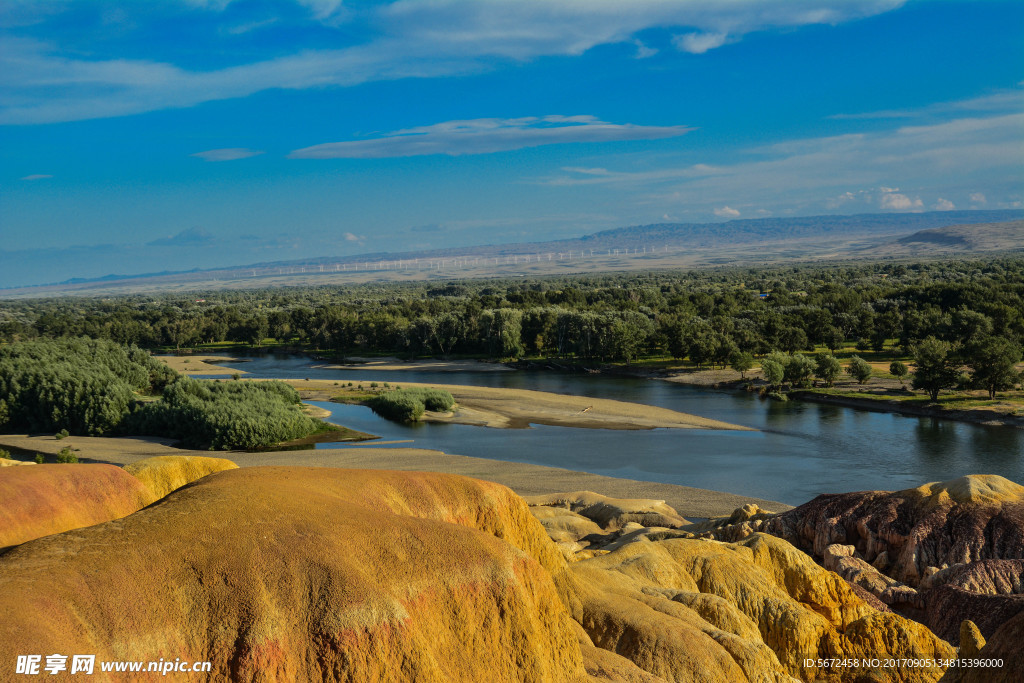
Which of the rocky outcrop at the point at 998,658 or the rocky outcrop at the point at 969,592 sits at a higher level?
the rocky outcrop at the point at 998,658

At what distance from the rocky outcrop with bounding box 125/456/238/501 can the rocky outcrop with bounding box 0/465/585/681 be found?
5.30 m

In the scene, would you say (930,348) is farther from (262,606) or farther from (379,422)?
(262,606)

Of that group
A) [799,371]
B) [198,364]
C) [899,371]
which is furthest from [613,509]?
[198,364]

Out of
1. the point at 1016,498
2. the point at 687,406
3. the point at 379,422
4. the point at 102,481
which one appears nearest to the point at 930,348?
the point at 687,406

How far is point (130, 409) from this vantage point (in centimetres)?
6050

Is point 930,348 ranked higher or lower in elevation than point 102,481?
lower

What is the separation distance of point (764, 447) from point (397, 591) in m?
50.6

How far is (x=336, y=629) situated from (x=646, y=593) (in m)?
8.49

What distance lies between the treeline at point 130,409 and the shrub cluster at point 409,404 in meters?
9.30

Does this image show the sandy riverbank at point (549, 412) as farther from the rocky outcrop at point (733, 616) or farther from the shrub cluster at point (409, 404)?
the rocky outcrop at point (733, 616)

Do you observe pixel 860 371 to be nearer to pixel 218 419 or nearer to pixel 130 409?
pixel 218 419

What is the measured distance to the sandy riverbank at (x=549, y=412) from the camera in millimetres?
66875

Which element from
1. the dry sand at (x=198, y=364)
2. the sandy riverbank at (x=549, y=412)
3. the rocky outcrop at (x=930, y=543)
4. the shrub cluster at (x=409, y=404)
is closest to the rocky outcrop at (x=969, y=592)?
the rocky outcrop at (x=930, y=543)

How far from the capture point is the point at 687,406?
248ft
